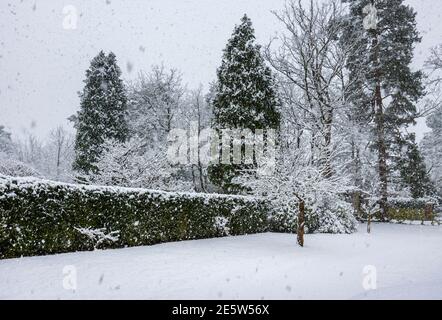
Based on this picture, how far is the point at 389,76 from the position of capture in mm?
26047

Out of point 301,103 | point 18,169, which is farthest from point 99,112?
point 301,103

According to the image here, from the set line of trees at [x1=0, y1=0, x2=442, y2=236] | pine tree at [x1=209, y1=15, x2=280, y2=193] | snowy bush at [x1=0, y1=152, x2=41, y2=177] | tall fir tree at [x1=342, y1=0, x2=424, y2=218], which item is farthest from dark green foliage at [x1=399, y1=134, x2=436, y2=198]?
snowy bush at [x1=0, y1=152, x2=41, y2=177]

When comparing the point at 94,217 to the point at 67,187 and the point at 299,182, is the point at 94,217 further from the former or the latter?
the point at 299,182

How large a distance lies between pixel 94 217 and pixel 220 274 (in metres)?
4.16

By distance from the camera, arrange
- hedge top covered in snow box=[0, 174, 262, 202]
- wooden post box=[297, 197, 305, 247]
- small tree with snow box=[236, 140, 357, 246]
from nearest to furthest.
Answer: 1. hedge top covered in snow box=[0, 174, 262, 202]
2. small tree with snow box=[236, 140, 357, 246]
3. wooden post box=[297, 197, 305, 247]

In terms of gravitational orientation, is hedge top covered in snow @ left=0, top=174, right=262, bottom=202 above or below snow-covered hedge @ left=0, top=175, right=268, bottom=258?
above

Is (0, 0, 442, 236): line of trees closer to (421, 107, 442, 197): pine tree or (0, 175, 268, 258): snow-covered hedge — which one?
(0, 175, 268, 258): snow-covered hedge

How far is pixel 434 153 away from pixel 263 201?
34.5 meters

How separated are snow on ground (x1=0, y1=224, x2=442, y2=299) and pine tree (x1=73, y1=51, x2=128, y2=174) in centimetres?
1789

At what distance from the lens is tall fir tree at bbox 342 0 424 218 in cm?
2542

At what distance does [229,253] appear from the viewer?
980 cm

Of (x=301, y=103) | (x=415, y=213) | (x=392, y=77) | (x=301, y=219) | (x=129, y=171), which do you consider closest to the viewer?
(x=301, y=219)

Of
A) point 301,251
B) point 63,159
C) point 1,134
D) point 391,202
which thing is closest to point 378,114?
point 391,202

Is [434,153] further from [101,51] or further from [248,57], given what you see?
[101,51]
